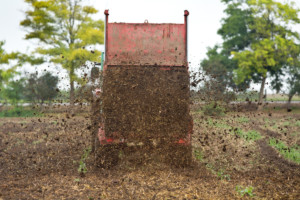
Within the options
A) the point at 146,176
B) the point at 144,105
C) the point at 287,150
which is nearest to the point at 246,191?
the point at 146,176

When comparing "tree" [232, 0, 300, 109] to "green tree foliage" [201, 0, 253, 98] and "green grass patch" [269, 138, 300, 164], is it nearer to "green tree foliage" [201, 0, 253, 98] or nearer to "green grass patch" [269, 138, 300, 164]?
"green tree foliage" [201, 0, 253, 98]

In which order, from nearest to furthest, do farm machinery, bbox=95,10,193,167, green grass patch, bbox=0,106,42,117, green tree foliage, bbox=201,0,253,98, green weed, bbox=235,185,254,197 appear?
green weed, bbox=235,185,254,197, farm machinery, bbox=95,10,193,167, green grass patch, bbox=0,106,42,117, green tree foliage, bbox=201,0,253,98

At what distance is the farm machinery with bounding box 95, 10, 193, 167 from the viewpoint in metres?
7.29

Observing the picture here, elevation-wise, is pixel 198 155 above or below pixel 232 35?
below

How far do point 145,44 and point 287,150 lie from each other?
596cm

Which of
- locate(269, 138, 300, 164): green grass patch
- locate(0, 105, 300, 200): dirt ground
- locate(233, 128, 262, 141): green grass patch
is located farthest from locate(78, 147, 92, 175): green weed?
locate(233, 128, 262, 141): green grass patch

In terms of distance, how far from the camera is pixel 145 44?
7.65 meters

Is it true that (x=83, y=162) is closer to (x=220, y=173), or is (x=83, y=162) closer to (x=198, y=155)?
(x=198, y=155)

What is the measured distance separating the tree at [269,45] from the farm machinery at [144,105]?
2232 cm

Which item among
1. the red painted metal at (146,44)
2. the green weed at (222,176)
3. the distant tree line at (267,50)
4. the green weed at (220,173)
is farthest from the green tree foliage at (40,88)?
the green weed at (222,176)

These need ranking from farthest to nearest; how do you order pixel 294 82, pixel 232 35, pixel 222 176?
1. pixel 232 35
2. pixel 294 82
3. pixel 222 176

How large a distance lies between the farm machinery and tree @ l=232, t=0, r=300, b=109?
22319 millimetres

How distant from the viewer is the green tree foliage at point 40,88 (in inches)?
945

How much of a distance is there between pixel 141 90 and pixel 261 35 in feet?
86.8
